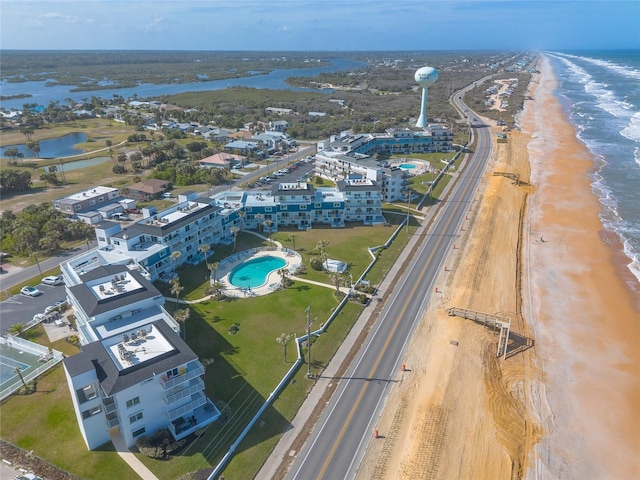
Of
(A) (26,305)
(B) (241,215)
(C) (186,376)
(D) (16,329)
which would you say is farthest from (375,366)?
(A) (26,305)

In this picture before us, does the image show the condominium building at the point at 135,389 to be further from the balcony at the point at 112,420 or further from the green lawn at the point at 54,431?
the green lawn at the point at 54,431

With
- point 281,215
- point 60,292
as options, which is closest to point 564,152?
point 281,215

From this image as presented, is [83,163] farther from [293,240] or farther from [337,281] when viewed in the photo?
[337,281]

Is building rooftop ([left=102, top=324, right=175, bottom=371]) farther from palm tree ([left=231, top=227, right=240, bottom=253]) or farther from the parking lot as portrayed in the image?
palm tree ([left=231, top=227, right=240, bottom=253])

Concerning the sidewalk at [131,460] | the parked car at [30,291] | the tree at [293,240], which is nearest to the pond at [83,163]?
the parked car at [30,291]

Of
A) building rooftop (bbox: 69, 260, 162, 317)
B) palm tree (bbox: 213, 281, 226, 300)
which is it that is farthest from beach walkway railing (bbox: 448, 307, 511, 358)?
building rooftop (bbox: 69, 260, 162, 317)
